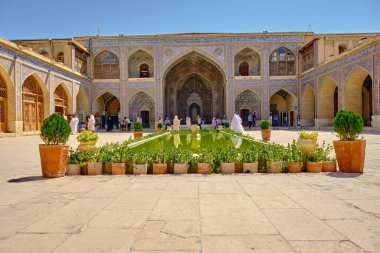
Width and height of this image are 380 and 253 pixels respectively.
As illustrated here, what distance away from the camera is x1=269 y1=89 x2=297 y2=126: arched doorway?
25531mm

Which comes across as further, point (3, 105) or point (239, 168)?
point (3, 105)

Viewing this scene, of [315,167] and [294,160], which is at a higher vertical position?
[294,160]

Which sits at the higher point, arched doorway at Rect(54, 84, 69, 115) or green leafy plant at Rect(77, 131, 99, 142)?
arched doorway at Rect(54, 84, 69, 115)

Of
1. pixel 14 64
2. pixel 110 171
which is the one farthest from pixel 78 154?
pixel 14 64

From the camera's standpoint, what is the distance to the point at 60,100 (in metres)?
20.1

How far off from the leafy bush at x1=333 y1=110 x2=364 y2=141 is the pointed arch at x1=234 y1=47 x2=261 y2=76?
21124 mm

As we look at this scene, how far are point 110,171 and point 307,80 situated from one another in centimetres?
2096

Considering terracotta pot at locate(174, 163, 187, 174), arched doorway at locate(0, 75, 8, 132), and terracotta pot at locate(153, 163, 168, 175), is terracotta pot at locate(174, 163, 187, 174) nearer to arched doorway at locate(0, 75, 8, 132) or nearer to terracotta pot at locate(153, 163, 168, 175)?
terracotta pot at locate(153, 163, 168, 175)

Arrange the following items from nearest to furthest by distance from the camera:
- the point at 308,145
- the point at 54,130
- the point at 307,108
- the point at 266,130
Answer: the point at 54,130 < the point at 308,145 < the point at 266,130 < the point at 307,108

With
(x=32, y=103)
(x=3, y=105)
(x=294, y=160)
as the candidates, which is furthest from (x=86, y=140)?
(x=32, y=103)

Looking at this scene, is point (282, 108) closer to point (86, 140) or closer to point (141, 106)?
point (141, 106)

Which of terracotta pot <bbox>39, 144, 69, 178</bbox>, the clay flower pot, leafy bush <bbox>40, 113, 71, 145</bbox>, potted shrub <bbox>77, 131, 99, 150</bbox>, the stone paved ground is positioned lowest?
the stone paved ground

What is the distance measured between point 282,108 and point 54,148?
80.7 ft

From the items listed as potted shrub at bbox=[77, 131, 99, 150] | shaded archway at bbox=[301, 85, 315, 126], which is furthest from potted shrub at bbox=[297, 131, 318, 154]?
shaded archway at bbox=[301, 85, 315, 126]
